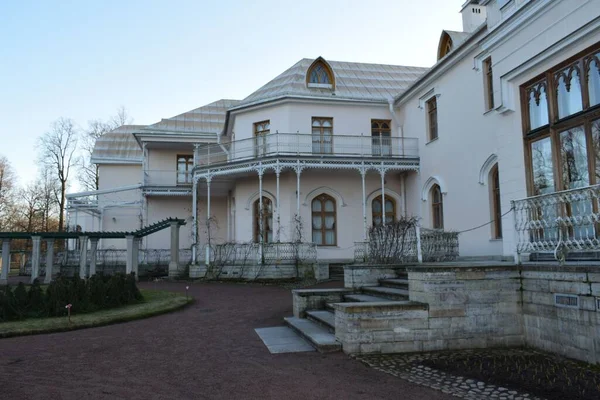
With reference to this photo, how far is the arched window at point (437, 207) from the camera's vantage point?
18.1m

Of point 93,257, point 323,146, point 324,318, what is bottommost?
point 324,318

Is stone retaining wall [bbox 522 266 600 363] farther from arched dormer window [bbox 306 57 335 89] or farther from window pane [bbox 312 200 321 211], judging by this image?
arched dormer window [bbox 306 57 335 89]

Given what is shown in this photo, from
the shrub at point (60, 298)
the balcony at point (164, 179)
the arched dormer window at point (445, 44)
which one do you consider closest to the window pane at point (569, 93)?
the shrub at point (60, 298)

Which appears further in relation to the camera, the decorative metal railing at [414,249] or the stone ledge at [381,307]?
the decorative metal railing at [414,249]

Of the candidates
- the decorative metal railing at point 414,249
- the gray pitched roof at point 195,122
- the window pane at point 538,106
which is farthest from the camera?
the gray pitched roof at point 195,122

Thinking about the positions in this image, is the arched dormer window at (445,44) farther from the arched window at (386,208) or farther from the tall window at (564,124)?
the tall window at (564,124)

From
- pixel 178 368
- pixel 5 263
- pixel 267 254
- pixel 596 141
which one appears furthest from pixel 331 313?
pixel 5 263

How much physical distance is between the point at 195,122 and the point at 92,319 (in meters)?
19.8

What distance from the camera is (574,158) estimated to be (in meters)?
6.81

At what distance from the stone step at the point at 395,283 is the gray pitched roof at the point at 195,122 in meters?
19.8

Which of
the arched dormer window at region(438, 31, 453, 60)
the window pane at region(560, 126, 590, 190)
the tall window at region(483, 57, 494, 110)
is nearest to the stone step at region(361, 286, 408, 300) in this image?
the window pane at region(560, 126, 590, 190)

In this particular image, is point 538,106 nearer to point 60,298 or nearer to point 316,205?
point 60,298

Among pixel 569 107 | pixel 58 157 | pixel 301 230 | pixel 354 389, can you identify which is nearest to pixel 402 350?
pixel 354 389

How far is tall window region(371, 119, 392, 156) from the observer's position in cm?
2080
